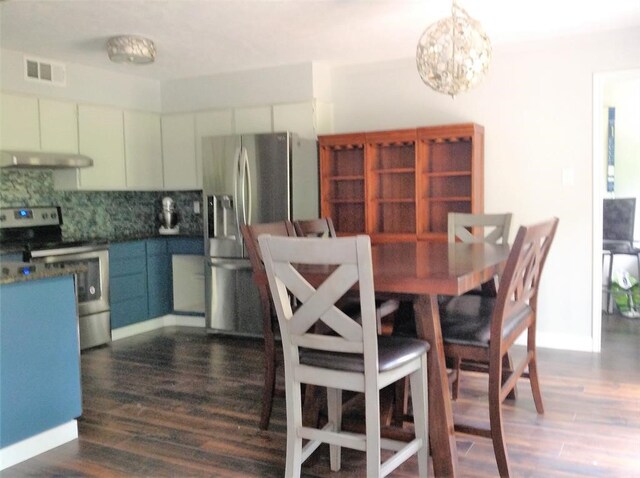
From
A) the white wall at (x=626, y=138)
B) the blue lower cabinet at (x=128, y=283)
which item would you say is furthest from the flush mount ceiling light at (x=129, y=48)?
the white wall at (x=626, y=138)

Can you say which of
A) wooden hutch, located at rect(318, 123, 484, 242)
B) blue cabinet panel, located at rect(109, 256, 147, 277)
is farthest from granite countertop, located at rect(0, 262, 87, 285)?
wooden hutch, located at rect(318, 123, 484, 242)

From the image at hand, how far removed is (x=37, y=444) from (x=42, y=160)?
2.35m

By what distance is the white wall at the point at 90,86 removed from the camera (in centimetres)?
425

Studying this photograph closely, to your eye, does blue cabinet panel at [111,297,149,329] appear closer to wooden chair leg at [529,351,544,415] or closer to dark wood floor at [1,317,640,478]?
dark wood floor at [1,317,640,478]

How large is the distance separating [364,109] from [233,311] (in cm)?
196

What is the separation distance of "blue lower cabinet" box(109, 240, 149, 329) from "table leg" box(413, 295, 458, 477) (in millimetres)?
3236

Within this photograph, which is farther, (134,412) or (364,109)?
(364,109)

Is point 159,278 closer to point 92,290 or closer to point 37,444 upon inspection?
point 92,290

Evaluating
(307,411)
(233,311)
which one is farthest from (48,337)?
(233,311)

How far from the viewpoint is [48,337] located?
2.67m

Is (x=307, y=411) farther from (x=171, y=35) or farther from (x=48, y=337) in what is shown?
(x=171, y=35)

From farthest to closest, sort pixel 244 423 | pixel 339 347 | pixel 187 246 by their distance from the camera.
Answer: pixel 187 246
pixel 244 423
pixel 339 347

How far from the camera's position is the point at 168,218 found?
18.1 ft

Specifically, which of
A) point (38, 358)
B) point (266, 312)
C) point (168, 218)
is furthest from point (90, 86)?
point (266, 312)
